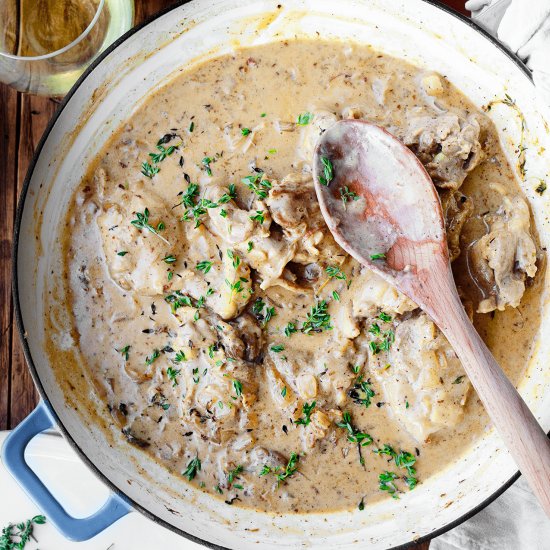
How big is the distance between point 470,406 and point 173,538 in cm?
178

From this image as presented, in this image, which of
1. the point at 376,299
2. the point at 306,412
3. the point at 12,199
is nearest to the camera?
the point at 376,299

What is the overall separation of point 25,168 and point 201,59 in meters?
1.16

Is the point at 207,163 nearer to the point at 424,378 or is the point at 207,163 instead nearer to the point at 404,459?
the point at 424,378

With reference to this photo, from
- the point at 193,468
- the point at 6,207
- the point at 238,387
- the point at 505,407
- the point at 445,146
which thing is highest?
the point at 445,146

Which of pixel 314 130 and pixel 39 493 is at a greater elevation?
pixel 314 130

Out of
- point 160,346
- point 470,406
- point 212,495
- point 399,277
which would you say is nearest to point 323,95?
point 399,277

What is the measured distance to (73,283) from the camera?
3.75 metres

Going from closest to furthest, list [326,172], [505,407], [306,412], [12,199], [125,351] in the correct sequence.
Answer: [505,407] → [326,172] → [306,412] → [125,351] → [12,199]

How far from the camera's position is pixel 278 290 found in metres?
3.60

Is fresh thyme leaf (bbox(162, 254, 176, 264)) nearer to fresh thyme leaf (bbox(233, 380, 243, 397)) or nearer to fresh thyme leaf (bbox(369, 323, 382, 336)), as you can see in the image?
fresh thyme leaf (bbox(233, 380, 243, 397))

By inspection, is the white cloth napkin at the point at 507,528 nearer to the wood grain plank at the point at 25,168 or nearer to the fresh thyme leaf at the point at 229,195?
the fresh thyme leaf at the point at 229,195

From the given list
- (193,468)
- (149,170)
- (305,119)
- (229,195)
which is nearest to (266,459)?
(193,468)

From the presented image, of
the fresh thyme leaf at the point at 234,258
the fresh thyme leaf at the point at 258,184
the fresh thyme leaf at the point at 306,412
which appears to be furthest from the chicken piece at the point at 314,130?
the fresh thyme leaf at the point at 306,412

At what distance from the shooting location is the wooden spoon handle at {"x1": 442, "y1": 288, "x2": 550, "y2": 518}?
9.38 ft
